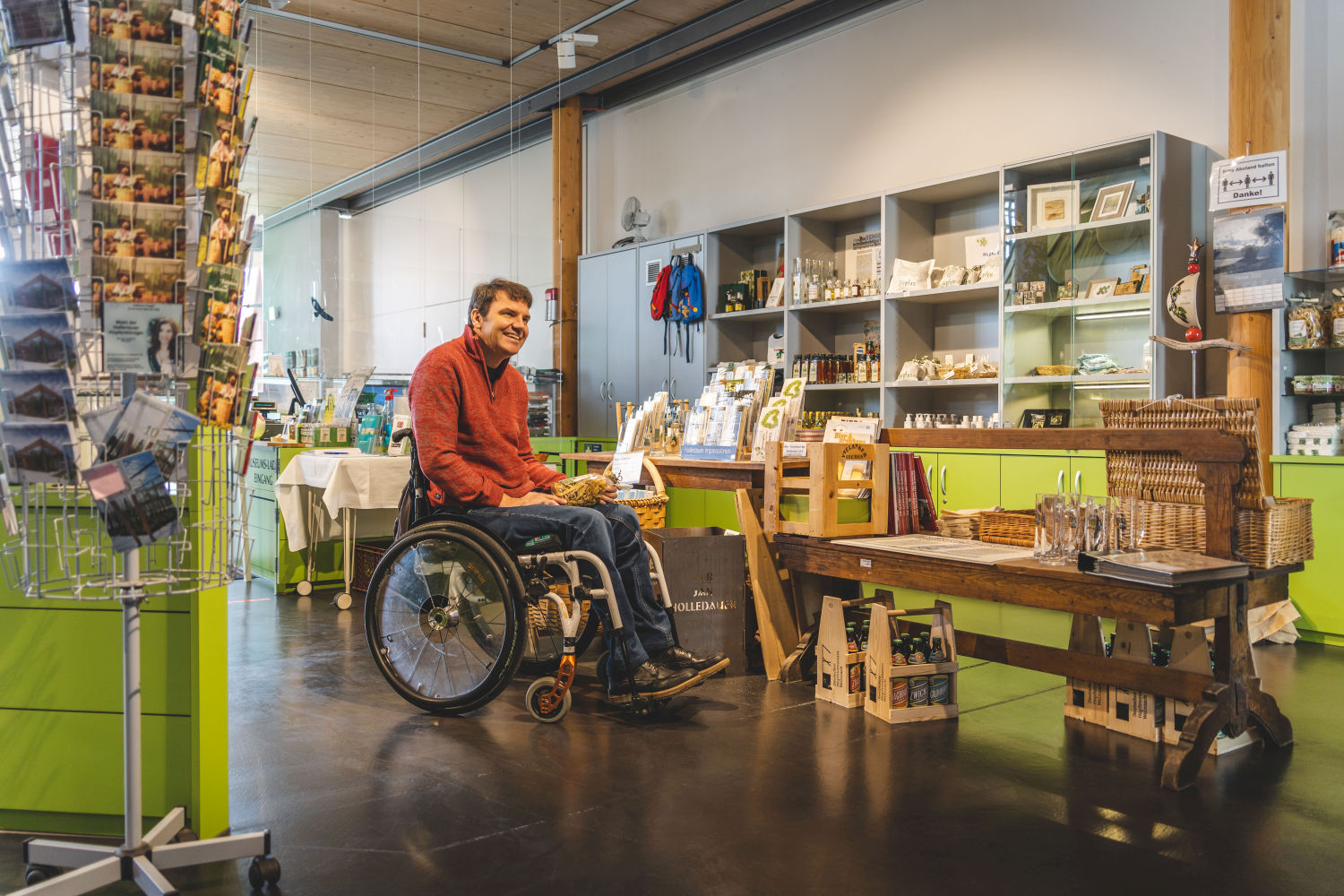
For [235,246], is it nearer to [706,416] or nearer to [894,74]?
[706,416]

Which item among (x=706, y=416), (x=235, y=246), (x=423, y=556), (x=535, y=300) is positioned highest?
(x=535, y=300)

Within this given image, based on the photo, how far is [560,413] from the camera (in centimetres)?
921

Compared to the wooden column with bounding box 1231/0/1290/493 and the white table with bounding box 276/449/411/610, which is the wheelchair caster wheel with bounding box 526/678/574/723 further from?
the wooden column with bounding box 1231/0/1290/493

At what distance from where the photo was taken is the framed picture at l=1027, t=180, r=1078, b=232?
208 inches

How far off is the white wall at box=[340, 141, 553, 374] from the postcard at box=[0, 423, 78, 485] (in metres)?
7.76

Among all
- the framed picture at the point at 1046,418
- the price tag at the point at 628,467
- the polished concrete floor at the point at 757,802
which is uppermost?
the framed picture at the point at 1046,418

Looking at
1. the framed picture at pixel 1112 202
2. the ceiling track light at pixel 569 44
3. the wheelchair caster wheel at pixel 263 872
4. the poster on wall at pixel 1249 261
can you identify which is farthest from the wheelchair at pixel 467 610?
the ceiling track light at pixel 569 44

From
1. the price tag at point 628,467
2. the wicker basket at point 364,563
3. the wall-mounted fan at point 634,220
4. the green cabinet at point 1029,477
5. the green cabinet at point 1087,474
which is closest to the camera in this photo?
the price tag at point 628,467

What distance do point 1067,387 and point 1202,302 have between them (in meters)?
0.77

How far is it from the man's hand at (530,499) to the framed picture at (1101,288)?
10.4 feet

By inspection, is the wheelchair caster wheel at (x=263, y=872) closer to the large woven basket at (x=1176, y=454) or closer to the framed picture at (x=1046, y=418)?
the large woven basket at (x=1176, y=454)

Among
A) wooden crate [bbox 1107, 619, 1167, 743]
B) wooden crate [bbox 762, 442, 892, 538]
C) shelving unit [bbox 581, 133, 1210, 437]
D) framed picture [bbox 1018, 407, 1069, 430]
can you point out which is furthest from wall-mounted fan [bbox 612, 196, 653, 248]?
wooden crate [bbox 1107, 619, 1167, 743]

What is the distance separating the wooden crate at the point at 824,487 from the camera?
11.6 ft

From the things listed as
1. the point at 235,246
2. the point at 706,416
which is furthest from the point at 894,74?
the point at 235,246
